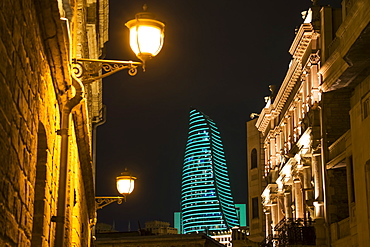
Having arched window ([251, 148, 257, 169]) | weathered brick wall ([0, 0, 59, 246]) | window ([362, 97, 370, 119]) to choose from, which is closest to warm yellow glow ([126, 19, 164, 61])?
weathered brick wall ([0, 0, 59, 246])

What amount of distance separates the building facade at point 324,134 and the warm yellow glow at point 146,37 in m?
10.3

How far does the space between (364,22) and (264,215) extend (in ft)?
112

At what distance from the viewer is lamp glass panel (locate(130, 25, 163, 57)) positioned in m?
10.0

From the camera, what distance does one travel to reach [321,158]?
32562 mm

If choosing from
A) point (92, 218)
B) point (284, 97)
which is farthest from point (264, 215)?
point (92, 218)

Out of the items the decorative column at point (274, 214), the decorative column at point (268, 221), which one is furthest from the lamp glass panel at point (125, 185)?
the decorative column at point (268, 221)

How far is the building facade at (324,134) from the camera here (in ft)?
74.1

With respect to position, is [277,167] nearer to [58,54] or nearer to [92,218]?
[92,218]

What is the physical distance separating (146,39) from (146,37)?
3 cm

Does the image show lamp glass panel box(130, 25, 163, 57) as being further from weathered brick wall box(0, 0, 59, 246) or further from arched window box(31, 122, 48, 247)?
arched window box(31, 122, 48, 247)

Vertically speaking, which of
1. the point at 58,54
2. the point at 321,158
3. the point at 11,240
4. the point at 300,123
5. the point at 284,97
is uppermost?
the point at 284,97

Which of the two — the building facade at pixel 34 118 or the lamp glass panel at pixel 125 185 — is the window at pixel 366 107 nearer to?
the lamp glass panel at pixel 125 185

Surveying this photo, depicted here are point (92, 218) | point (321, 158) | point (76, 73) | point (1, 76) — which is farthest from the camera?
point (321, 158)

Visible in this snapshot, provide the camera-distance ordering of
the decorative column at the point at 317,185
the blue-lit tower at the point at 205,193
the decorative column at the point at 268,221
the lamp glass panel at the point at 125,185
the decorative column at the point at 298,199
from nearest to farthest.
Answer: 1. the lamp glass panel at the point at 125,185
2. the decorative column at the point at 317,185
3. the decorative column at the point at 298,199
4. the decorative column at the point at 268,221
5. the blue-lit tower at the point at 205,193
